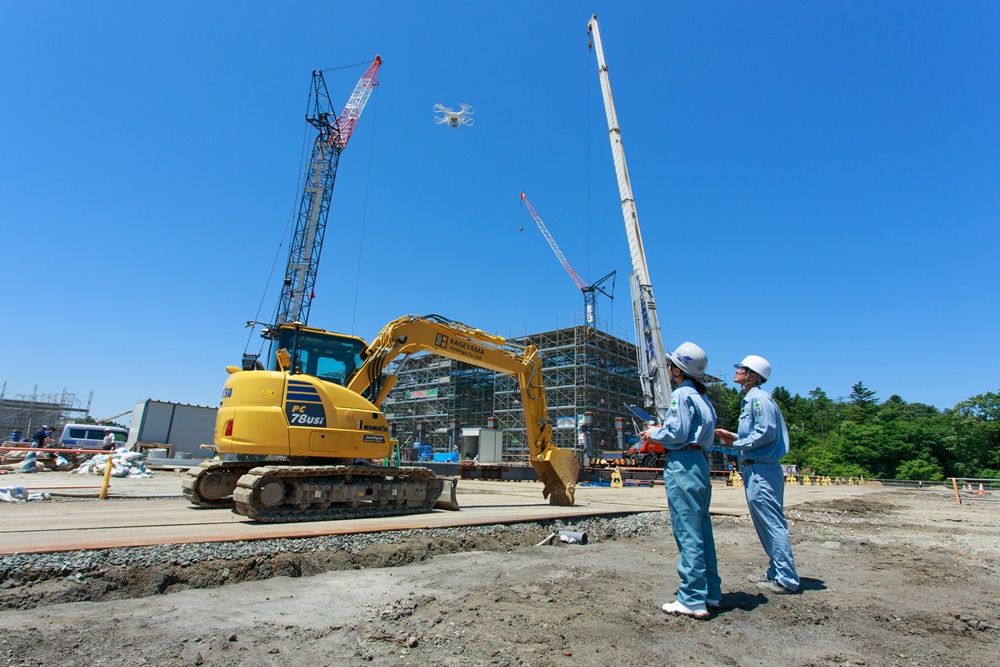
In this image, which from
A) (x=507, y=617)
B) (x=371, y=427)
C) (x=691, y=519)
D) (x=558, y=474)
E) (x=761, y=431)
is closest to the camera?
(x=507, y=617)

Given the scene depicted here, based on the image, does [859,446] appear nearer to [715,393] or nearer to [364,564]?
[715,393]

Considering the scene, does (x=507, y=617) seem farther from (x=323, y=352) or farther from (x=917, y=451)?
(x=917, y=451)

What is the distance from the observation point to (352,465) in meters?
8.48

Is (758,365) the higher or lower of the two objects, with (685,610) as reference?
higher

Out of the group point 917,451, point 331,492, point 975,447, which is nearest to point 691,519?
point 331,492

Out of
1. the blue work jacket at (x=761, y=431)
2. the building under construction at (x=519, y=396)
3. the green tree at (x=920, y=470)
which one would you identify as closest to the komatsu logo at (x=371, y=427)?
the blue work jacket at (x=761, y=431)

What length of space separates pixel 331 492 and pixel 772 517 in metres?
6.13

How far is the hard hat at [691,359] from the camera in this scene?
4.09m

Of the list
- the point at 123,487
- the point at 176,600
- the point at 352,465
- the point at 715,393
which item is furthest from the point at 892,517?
the point at 715,393

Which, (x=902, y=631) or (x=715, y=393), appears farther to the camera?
(x=715, y=393)

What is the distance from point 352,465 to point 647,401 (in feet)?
76.8

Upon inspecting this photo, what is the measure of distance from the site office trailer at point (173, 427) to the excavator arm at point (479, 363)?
25425mm

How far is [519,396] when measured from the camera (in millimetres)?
45781

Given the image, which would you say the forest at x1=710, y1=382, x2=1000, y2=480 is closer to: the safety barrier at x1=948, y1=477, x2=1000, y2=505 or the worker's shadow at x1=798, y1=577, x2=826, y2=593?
the safety barrier at x1=948, y1=477, x2=1000, y2=505
